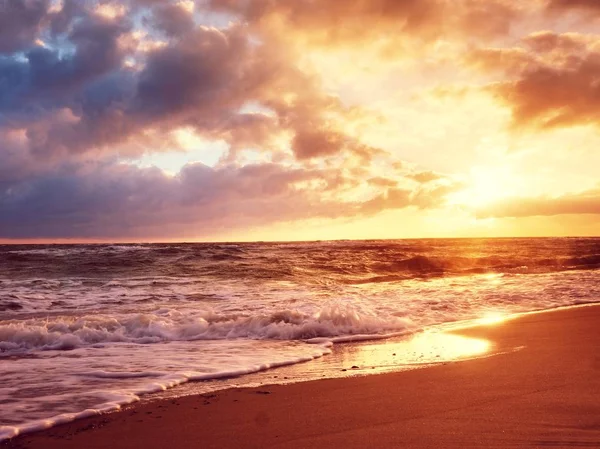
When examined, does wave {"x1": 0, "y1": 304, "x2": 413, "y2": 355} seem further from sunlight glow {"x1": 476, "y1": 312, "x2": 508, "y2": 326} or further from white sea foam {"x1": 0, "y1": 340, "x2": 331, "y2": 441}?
sunlight glow {"x1": 476, "y1": 312, "x2": 508, "y2": 326}

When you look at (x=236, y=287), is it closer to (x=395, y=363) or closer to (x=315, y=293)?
(x=315, y=293)

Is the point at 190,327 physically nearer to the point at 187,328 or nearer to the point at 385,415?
the point at 187,328

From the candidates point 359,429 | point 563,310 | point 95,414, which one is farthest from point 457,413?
point 563,310

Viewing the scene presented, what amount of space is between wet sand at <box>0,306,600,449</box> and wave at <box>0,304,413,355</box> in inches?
141

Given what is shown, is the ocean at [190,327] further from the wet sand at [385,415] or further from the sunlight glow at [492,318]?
the wet sand at [385,415]

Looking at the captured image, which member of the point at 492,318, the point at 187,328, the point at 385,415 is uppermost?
the point at 385,415

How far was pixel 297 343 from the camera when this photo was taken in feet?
27.6

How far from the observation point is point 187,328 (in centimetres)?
941

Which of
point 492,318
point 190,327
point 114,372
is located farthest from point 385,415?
point 492,318

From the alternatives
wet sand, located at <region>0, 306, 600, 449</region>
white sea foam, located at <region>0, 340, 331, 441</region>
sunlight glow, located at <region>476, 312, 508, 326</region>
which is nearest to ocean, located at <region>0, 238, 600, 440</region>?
white sea foam, located at <region>0, 340, 331, 441</region>

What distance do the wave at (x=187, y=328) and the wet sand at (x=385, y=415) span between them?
358cm

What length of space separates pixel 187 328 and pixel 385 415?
19.6 feet

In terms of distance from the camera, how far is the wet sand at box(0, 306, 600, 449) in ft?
11.9

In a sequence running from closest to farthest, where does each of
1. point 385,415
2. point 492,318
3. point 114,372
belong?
point 385,415 < point 114,372 < point 492,318
